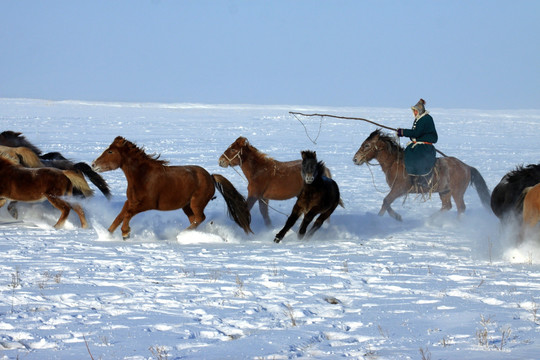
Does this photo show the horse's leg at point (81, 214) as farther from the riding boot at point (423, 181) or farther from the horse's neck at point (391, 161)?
the riding boot at point (423, 181)

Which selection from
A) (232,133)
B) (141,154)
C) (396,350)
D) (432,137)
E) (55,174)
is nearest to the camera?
(396,350)

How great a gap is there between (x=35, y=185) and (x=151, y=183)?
1815 mm

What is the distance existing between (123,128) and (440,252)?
27.2m

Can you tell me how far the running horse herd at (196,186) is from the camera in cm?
822

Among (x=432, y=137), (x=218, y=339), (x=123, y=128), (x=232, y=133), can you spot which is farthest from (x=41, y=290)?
(x=123, y=128)

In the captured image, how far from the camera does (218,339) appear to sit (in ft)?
13.3

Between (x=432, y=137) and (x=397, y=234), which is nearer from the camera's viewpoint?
Answer: (x=397, y=234)

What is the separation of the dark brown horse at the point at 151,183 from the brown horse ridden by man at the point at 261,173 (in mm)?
1026

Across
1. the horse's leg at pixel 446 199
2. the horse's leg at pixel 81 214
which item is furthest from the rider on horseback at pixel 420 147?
the horse's leg at pixel 81 214

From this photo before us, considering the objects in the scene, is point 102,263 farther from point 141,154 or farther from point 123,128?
point 123,128

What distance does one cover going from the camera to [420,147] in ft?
34.7

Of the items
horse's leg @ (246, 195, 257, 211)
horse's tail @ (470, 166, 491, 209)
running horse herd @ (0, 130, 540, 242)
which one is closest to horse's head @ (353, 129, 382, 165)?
running horse herd @ (0, 130, 540, 242)

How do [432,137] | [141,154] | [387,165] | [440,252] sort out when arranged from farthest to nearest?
[387,165] → [432,137] → [141,154] → [440,252]

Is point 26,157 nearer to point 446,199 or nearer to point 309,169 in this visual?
point 309,169
